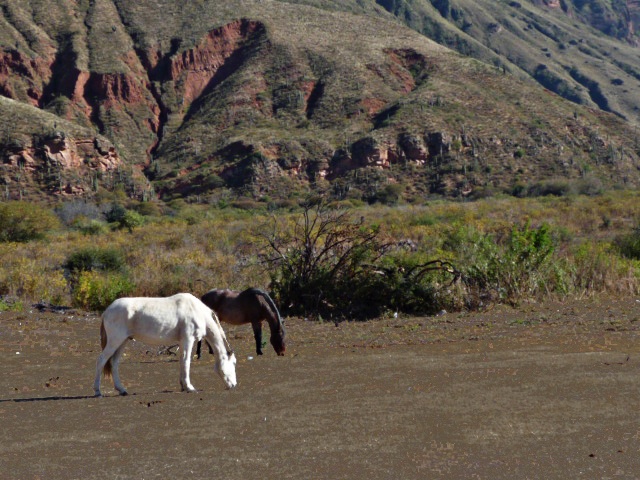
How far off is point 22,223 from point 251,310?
2708cm

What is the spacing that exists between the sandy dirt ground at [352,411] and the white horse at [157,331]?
10.7 inches

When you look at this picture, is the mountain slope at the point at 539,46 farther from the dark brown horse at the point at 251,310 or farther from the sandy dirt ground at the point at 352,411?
the sandy dirt ground at the point at 352,411

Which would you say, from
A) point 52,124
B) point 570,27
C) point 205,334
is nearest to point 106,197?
point 52,124

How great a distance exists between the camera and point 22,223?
34031 mm

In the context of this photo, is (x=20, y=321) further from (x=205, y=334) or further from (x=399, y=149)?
(x=399, y=149)

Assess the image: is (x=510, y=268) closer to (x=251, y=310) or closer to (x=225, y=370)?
(x=251, y=310)

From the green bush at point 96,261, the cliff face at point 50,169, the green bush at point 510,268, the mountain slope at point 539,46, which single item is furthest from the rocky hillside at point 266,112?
the mountain slope at point 539,46

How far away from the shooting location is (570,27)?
18038 centimetres

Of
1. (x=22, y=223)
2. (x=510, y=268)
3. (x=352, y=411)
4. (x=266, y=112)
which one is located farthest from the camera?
(x=266, y=112)

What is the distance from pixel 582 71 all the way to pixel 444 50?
81116 millimetres

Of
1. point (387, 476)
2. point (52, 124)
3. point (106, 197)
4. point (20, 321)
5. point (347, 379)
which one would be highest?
point (387, 476)

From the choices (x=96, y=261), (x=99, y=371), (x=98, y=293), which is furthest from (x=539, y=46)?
(x=99, y=371)

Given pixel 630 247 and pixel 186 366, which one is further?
pixel 630 247

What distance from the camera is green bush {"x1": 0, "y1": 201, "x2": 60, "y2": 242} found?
33219 mm
